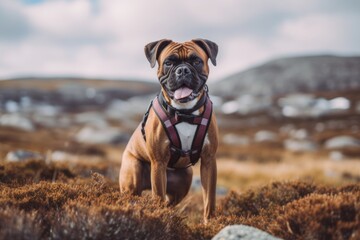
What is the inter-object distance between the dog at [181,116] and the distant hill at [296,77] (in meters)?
105

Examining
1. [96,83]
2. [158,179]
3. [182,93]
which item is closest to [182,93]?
[182,93]

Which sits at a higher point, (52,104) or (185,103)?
(185,103)

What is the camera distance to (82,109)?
102062 mm

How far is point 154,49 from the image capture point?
520 cm

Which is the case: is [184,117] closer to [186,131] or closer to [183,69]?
[186,131]

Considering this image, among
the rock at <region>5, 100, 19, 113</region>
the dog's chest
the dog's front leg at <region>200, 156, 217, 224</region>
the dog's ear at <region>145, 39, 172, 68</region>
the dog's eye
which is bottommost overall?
the rock at <region>5, 100, 19, 113</region>

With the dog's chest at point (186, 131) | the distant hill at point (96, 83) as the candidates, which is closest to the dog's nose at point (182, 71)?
the dog's chest at point (186, 131)

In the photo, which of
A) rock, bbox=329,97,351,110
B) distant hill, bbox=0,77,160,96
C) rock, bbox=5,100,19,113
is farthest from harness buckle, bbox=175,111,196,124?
distant hill, bbox=0,77,160,96

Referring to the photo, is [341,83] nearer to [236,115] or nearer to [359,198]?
[236,115]

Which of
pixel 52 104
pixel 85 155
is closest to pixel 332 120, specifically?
pixel 85 155

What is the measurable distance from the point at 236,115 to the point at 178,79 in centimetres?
7274

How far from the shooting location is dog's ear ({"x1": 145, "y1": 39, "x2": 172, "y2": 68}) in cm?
517

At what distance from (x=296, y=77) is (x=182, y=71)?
111601 millimetres

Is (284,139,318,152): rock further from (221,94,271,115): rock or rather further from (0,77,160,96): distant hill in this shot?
(0,77,160,96): distant hill
